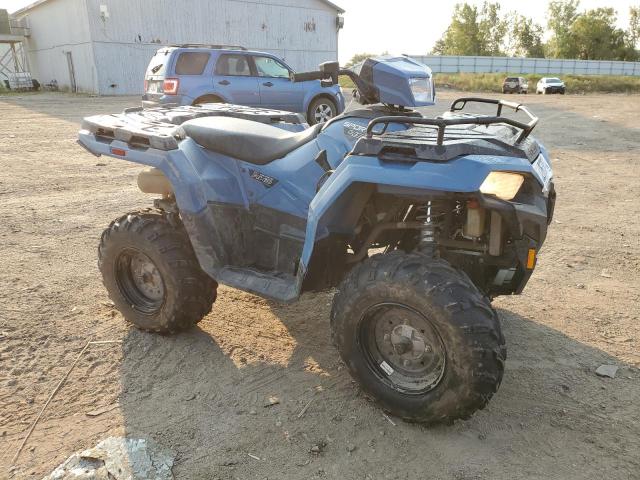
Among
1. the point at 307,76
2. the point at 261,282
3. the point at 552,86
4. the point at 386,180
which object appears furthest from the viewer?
the point at 552,86

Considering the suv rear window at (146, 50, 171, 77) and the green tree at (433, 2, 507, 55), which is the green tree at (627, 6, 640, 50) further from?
the suv rear window at (146, 50, 171, 77)

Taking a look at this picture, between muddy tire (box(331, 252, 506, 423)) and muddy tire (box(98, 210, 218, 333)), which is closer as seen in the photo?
muddy tire (box(331, 252, 506, 423))

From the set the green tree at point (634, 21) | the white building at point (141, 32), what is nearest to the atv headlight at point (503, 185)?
the white building at point (141, 32)

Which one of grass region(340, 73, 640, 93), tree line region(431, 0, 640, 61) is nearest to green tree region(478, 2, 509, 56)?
tree line region(431, 0, 640, 61)

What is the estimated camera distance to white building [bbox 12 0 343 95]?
84.9 feet

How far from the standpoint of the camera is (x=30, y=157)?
976 centimetres

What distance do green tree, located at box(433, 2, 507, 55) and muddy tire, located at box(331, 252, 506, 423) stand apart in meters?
82.9

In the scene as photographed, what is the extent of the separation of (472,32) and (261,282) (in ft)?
277

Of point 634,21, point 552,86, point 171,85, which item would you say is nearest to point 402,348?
point 171,85

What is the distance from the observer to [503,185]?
261cm

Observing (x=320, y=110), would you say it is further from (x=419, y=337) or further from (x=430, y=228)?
(x=419, y=337)

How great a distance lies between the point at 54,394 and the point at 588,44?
79.5m

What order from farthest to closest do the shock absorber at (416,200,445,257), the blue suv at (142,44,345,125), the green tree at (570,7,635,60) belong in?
the green tree at (570,7,635,60) < the blue suv at (142,44,345,125) < the shock absorber at (416,200,445,257)

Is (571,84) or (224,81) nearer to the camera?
(224,81)
